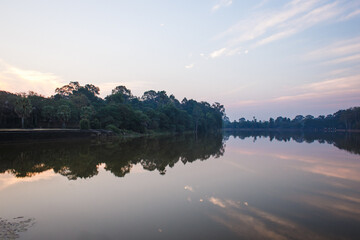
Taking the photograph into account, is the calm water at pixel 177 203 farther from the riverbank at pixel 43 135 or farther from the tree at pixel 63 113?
the tree at pixel 63 113

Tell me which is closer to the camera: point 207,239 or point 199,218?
point 207,239

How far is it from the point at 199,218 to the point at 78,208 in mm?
3984

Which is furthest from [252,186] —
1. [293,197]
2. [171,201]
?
[171,201]

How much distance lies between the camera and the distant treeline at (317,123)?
386 ft

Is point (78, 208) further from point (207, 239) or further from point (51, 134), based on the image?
point (51, 134)

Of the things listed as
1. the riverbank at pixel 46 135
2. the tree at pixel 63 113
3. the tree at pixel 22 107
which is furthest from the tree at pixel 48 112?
the riverbank at pixel 46 135

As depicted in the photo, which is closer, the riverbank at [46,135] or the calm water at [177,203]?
the calm water at [177,203]

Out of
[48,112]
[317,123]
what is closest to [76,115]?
[48,112]

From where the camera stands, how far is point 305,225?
245 inches

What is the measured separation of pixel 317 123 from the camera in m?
156

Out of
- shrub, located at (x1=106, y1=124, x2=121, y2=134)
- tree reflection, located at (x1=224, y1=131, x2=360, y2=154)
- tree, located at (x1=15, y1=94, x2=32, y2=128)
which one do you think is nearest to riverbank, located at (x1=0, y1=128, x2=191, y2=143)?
shrub, located at (x1=106, y1=124, x2=121, y2=134)

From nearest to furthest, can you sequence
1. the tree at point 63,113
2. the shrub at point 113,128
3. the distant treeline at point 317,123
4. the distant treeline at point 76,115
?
the distant treeline at point 76,115 → the tree at point 63,113 → the shrub at point 113,128 → the distant treeline at point 317,123

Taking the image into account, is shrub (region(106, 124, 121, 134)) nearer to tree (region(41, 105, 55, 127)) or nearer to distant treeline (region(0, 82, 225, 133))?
distant treeline (region(0, 82, 225, 133))

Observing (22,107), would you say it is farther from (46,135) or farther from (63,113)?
(46,135)
